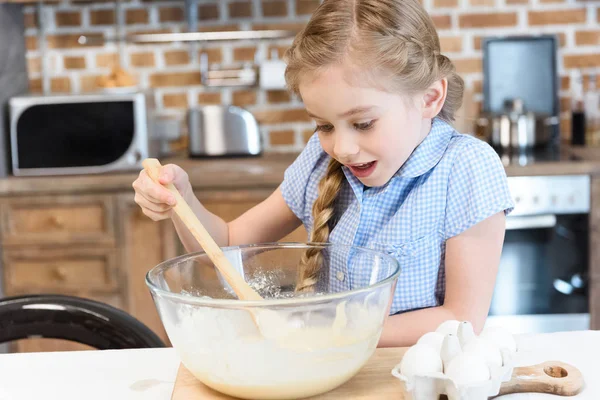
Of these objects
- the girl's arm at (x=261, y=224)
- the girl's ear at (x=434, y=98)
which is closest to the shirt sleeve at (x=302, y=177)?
the girl's arm at (x=261, y=224)

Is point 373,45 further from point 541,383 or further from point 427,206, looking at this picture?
point 541,383

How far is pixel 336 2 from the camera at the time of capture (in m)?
1.19

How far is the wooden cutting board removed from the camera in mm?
796

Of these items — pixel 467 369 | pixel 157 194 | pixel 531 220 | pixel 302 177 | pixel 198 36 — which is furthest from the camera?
pixel 198 36

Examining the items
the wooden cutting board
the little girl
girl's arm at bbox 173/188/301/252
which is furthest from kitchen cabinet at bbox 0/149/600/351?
the wooden cutting board

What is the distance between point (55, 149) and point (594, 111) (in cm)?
192

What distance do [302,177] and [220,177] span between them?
111 centimetres

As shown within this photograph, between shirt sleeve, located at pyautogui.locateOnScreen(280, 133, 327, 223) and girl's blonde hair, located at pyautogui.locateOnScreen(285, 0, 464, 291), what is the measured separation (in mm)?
235

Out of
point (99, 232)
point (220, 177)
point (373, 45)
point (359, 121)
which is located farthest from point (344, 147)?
point (99, 232)

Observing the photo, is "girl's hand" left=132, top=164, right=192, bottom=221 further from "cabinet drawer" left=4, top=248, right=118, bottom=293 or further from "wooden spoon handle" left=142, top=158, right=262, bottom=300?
"cabinet drawer" left=4, top=248, right=118, bottom=293

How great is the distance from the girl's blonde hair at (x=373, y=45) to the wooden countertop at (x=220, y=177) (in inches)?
51.7

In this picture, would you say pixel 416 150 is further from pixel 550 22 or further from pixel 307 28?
pixel 550 22

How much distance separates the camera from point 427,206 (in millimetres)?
1223

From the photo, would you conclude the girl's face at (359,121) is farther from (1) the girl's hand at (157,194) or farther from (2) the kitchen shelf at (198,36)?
(2) the kitchen shelf at (198,36)
